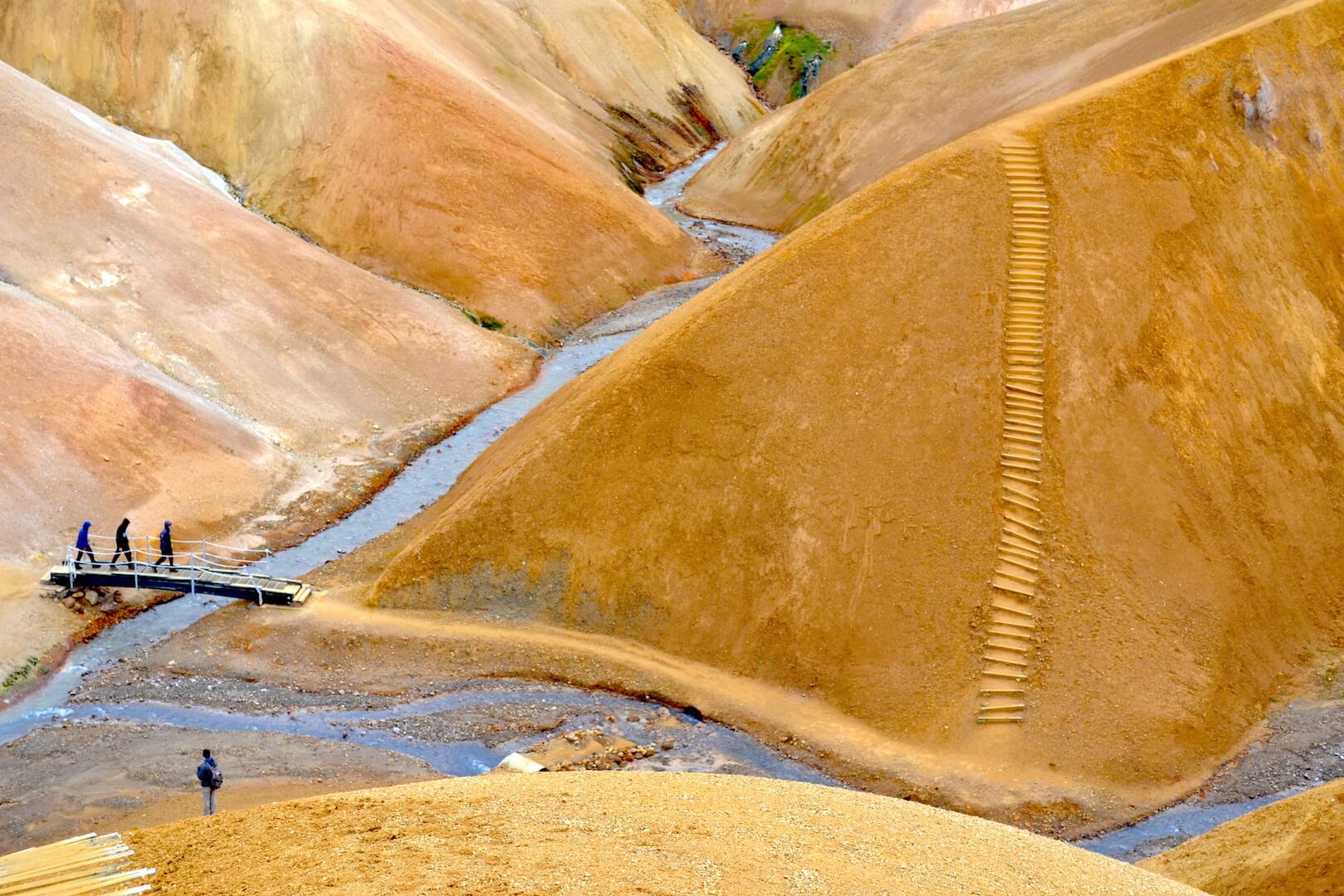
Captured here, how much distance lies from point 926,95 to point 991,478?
37116mm

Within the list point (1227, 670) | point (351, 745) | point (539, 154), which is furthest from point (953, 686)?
point (539, 154)

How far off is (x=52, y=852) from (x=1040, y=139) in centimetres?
2648

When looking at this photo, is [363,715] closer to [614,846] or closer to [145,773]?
[145,773]

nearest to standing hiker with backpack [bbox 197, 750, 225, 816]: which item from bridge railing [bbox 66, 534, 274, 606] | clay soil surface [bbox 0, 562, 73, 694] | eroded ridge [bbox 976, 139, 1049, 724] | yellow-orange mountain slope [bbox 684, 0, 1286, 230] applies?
clay soil surface [bbox 0, 562, 73, 694]

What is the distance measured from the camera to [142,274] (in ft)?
138

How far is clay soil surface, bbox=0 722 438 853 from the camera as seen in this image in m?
23.5

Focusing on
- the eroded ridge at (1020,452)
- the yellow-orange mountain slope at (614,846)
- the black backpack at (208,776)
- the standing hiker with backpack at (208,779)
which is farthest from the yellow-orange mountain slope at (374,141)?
the yellow-orange mountain slope at (614,846)

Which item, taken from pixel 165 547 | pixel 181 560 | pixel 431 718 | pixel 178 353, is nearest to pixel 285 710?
pixel 431 718

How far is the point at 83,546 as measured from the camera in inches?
1192

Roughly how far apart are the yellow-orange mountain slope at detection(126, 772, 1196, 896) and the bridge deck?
11537 mm

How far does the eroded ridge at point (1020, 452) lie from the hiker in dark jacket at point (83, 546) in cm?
1912

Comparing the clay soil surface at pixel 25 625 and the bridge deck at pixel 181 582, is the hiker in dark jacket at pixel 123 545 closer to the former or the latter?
the bridge deck at pixel 181 582

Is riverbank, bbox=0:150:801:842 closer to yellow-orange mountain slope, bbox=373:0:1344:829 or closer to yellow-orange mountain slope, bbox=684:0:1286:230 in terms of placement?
yellow-orange mountain slope, bbox=373:0:1344:829

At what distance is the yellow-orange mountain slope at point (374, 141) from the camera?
53.7 meters
